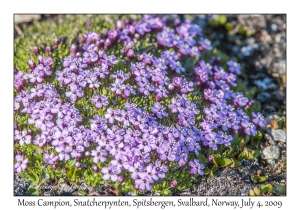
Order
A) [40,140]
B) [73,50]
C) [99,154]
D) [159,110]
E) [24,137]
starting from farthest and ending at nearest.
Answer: [73,50] < [159,110] < [24,137] < [40,140] < [99,154]

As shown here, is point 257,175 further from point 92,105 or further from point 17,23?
point 17,23

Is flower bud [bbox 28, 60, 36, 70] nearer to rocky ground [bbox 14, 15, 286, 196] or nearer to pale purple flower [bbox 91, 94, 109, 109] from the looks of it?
pale purple flower [bbox 91, 94, 109, 109]

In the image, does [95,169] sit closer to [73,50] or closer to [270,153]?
[73,50]

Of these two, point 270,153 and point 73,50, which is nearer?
point 270,153

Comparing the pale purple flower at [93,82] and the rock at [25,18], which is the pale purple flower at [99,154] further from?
the rock at [25,18]

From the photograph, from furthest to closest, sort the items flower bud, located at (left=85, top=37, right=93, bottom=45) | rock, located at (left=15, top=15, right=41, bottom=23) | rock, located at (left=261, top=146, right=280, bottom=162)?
rock, located at (left=15, top=15, right=41, bottom=23) < flower bud, located at (left=85, top=37, right=93, bottom=45) < rock, located at (left=261, top=146, right=280, bottom=162)

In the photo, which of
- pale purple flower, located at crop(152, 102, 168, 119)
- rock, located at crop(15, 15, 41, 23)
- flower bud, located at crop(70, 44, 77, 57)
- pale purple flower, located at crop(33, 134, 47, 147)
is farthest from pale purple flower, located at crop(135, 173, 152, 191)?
rock, located at crop(15, 15, 41, 23)

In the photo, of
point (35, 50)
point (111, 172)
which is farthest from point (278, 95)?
point (35, 50)
